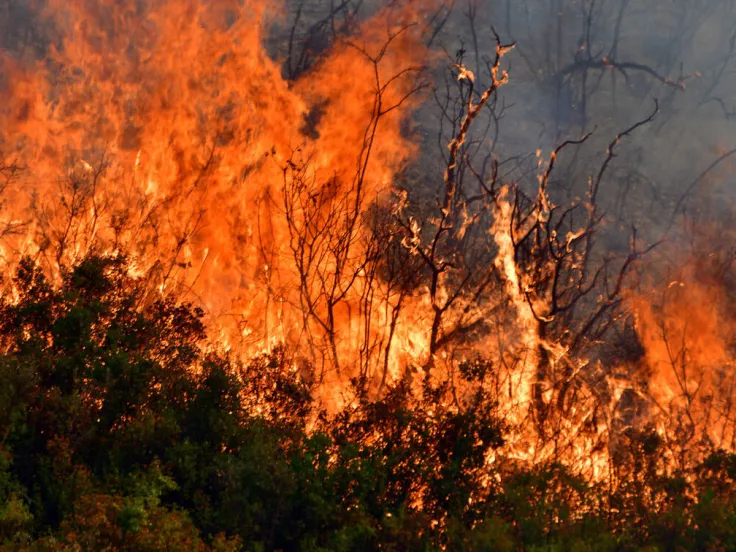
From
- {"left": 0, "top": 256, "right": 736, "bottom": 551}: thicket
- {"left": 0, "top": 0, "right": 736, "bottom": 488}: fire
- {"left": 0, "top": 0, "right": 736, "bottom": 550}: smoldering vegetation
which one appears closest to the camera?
{"left": 0, "top": 256, "right": 736, "bottom": 551}: thicket

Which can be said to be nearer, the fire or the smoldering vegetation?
the smoldering vegetation

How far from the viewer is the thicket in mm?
3580

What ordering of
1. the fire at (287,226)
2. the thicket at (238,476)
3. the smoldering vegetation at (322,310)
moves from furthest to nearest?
the fire at (287,226)
the smoldering vegetation at (322,310)
the thicket at (238,476)

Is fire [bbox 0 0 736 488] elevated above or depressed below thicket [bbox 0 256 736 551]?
above

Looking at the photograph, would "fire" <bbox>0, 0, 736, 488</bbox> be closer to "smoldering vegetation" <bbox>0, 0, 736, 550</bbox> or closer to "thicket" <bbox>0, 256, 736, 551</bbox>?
"smoldering vegetation" <bbox>0, 0, 736, 550</bbox>

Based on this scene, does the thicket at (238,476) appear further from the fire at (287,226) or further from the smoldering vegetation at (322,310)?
the fire at (287,226)

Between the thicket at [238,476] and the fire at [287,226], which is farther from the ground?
the fire at [287,226]

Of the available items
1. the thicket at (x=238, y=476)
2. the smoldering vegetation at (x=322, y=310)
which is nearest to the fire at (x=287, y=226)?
the smoldering vegetation at (x=322, y=310)

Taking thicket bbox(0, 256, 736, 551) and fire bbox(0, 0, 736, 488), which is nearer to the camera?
thicket bbox(0, 256, 736, 551)

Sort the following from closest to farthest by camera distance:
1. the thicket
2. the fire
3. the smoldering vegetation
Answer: the thicket < the smoldering vegetation < the fire

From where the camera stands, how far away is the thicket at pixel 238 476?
3.58m

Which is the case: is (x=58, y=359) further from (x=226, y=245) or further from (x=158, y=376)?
(x=226, y=245)

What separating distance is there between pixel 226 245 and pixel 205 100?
1.86 metres

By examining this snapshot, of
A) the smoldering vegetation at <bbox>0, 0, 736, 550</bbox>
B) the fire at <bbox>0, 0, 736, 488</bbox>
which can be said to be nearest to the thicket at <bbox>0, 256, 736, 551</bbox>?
the smoldering vegetation at <bbox>0, 0, 736, 550</bbox>
